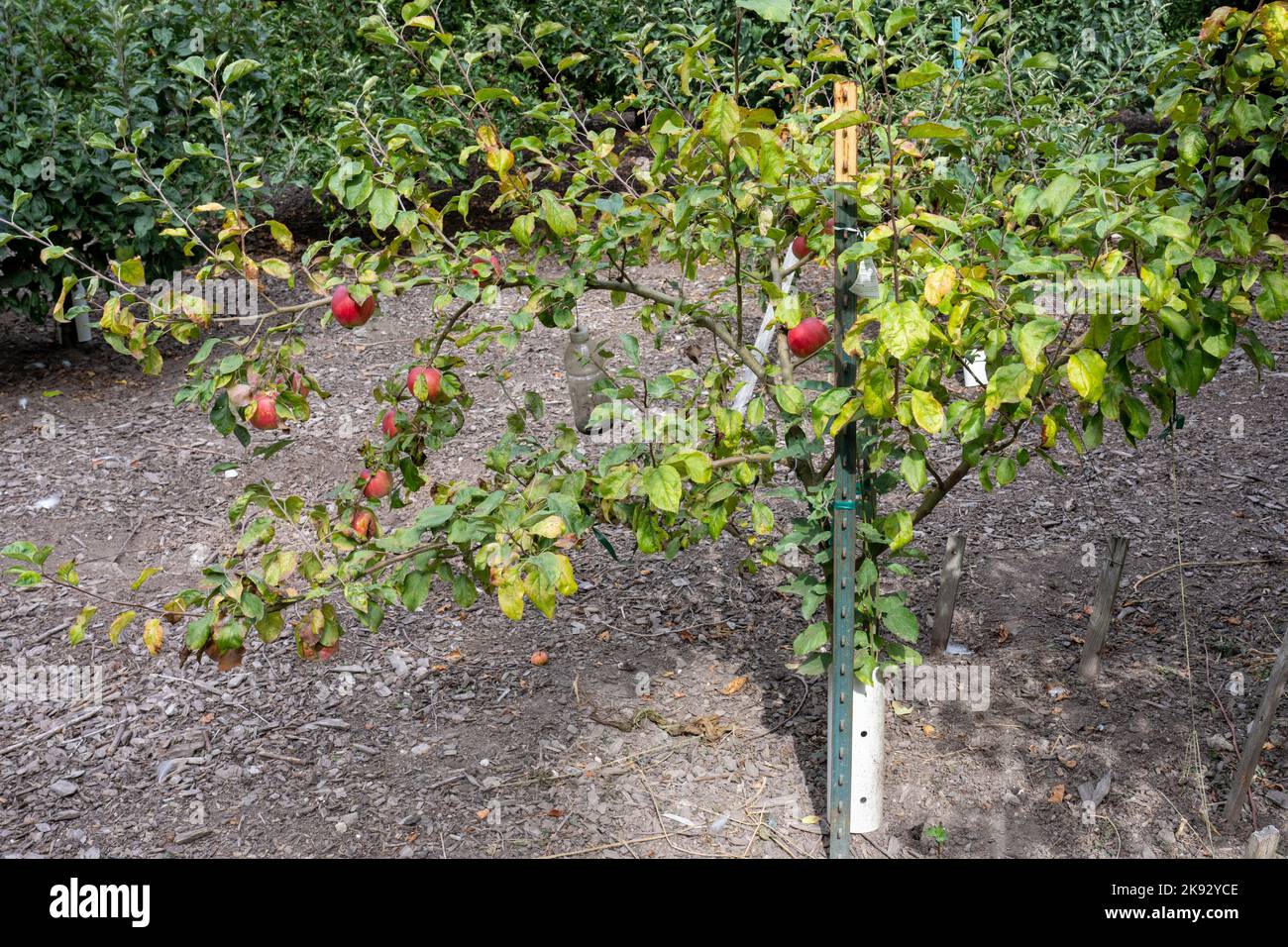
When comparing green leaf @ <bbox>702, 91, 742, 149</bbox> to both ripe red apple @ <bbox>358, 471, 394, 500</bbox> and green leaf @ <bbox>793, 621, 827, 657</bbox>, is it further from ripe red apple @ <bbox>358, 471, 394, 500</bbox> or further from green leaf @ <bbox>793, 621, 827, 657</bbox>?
ripe red apple @ <bbox>358, 471, 394, 500</bbox>

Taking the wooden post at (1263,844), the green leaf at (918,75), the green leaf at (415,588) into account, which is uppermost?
the green leaf at (918,75)

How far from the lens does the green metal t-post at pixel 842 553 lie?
2.04 meters

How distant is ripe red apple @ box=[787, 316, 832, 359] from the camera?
2.19 metres

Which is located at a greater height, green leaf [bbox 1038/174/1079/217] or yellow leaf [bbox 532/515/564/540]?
green leaf [bbox 1038/174/1079/217]

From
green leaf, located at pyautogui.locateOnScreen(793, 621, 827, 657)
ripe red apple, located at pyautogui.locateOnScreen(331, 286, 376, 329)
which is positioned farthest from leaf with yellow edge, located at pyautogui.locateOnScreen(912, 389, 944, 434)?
ripe red apple, located at pyautogui.locateOnScreen(331, 286, 376, 329)

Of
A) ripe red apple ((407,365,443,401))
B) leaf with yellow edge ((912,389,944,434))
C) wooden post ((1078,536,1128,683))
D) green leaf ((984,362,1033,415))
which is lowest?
wooden post ((1078,536,1128,683))

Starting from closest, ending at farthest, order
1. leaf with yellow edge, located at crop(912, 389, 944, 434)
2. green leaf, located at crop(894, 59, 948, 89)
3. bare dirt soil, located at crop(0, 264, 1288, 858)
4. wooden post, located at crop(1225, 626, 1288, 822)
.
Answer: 1. green leaf, located at crop(894, 59, 948, 89)
2. leaf with yellow edge, located at crop(912, 389, 944, 434)
3. wooden post, located at crop(1225, 626, 1288, 822)
4. bare dirt soil, located at crop(0, 264, 1288, 858)

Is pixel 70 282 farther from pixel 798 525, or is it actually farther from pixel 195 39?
pixel 195 39

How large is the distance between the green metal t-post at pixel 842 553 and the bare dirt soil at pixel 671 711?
0.27 meters

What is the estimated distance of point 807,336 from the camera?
2191mm

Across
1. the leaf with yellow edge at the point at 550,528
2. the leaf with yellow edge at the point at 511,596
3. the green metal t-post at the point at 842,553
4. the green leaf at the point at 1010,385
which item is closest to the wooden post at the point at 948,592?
the green metal t-post at the point at 842,553

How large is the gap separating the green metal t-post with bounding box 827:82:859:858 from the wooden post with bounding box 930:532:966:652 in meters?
0.85

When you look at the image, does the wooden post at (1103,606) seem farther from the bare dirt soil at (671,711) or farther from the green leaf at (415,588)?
the green leaf at (415,588)

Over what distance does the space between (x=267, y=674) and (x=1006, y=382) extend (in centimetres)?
241
